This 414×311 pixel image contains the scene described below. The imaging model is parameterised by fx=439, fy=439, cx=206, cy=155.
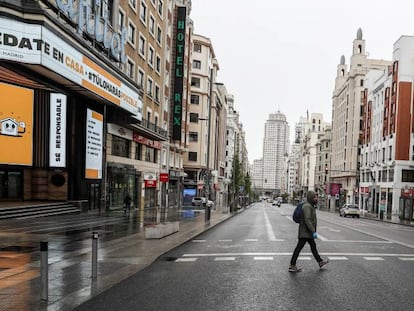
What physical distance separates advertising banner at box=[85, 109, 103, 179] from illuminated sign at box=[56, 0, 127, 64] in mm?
4506

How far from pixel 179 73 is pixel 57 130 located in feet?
88.5

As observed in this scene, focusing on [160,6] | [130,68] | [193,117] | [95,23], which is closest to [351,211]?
[193,117]

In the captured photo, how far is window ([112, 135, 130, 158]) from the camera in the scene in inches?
1288

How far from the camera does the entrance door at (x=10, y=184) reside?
27.2 meters

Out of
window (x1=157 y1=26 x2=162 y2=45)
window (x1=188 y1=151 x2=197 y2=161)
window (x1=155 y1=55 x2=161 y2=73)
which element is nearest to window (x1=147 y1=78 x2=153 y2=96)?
window (x1=155 y1=55 x2=161 y2=73)

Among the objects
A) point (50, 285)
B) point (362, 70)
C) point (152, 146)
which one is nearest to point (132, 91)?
point (152, 146)

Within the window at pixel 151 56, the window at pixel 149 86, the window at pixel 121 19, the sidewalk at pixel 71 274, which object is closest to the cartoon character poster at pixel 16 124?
the window at pixel 121 19

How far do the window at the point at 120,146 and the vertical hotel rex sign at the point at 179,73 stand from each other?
14.4m

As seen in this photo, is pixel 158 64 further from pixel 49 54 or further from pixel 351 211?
pixel 351 211

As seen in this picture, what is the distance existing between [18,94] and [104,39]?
727 centimetres

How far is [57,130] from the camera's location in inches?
977

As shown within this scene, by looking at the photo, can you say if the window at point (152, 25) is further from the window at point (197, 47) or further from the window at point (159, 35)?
the window at point (197, 47)

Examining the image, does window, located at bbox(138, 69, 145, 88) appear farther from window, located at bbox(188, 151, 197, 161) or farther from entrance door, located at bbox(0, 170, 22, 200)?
window, located at bbox(188, 151, 197, 161)

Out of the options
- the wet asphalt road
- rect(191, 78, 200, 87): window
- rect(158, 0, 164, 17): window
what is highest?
rect(158, 0, 164, 17): window
